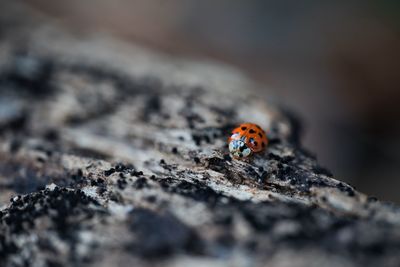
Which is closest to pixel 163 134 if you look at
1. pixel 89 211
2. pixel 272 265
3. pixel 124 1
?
pixel 89 211

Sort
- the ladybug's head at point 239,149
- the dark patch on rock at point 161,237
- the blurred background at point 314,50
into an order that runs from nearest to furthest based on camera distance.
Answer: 1. the dark patch on rock at point 161,237
2. the ladybug's head at point 239,149
3. the blurred background at point 314,50

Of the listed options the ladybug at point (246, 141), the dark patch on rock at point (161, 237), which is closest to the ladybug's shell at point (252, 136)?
the ladybug at point (246, 141)

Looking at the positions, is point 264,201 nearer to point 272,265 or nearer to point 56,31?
point 272,265

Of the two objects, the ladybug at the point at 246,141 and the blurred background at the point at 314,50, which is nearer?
the ladybug at the point at 246,141

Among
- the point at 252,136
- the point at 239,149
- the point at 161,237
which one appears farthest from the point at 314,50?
the point at 161,237

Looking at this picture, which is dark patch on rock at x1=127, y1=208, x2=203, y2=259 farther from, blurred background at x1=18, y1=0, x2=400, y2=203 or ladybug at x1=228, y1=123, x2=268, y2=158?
blurred background at x1=18, y1=0, x2=400, y2=203

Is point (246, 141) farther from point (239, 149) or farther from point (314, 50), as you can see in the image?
point (314, 50)

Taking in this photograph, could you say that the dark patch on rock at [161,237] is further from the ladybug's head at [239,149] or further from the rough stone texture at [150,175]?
the ladybug's head at [239,149]

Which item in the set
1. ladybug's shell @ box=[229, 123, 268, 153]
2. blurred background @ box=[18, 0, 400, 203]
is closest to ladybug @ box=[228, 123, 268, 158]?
ladybug's shell @ box=[229, 123, 268, 153]
